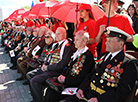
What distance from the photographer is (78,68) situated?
7.54 ft

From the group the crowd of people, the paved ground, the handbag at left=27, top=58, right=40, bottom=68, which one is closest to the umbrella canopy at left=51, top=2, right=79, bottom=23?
the crowd of people

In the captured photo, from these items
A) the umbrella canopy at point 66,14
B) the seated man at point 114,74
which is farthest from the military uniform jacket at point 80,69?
the umbrella canopy at point 66,14

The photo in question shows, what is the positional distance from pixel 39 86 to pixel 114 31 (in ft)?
6.02

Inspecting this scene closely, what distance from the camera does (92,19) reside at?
9.75ft

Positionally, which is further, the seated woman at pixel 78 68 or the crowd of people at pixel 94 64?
the seated woman at pixel 78 68

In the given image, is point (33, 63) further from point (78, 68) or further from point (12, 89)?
point (78, 68)

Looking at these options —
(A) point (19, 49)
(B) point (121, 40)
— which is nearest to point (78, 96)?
(B) point (121, 40)

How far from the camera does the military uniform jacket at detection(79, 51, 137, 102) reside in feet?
5.25

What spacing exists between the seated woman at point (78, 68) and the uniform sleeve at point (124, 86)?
65 cm

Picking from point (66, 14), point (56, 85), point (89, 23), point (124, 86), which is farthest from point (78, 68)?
point (66, 14)

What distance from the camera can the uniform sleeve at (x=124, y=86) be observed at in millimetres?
1588

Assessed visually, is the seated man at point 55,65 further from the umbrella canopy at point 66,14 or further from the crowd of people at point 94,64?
the umbrella canopy at point 66,14

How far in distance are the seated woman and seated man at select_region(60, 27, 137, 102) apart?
0.35 m

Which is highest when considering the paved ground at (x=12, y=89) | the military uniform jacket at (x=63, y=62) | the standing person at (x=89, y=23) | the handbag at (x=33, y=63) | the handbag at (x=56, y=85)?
the standing person at (x=89, y=23)
